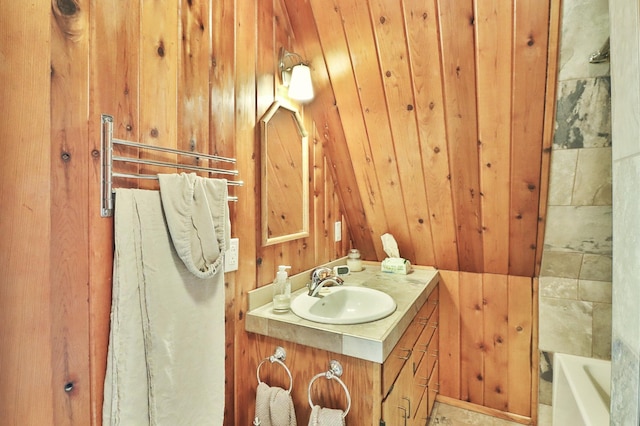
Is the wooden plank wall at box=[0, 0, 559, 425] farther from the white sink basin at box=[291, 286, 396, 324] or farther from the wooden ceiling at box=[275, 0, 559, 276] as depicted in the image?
the white sink basin at box=[291, 286, 396, 324]

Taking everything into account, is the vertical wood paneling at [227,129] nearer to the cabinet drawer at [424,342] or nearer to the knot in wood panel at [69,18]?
the knot in wood panel at [69,18]

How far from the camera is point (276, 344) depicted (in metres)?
1.32

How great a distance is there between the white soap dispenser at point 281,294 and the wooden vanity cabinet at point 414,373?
0.47 m

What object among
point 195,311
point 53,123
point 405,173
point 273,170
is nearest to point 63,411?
point 195,311

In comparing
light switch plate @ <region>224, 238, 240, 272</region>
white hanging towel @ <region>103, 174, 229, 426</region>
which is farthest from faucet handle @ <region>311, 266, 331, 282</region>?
white hanging towel @ <region>103, 174, 229, 426</region>

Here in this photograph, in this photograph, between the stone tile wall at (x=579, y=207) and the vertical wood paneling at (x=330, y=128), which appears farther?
the vertical wood paneling at (x=330, y=128)

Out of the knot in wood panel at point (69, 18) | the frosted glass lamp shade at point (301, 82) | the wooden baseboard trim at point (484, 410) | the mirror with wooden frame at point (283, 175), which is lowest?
the wooden baseboard trim at point (484, 410)

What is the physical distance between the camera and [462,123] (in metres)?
1.64

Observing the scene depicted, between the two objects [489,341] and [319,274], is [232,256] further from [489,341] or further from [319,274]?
[489,341]

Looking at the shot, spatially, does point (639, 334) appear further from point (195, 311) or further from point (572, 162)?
point (572, 162)

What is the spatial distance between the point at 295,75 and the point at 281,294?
3.47ft

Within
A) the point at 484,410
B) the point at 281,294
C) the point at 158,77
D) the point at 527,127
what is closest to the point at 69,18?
the point at 158,77

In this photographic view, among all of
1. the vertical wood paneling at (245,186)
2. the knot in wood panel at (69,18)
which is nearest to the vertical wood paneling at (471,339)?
the vertical wood paneling at (245,186)

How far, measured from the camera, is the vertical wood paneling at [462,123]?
1386 mm
